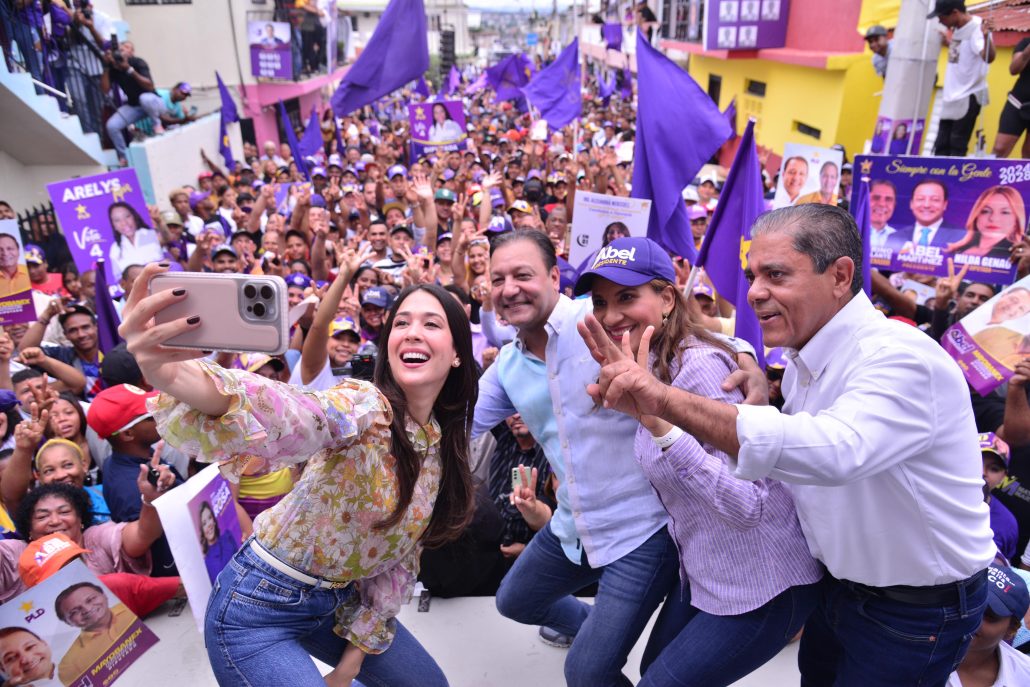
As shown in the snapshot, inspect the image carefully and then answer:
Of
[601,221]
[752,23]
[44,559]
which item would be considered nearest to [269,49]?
[752,23]

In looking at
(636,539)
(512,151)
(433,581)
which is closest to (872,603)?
(636,539)

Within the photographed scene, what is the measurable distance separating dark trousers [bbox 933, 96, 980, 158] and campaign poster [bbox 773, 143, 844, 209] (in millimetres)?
2665

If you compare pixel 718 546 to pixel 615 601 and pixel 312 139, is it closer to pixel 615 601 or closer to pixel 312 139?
pixel 615 601

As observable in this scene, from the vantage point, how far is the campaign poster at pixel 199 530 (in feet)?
8.63

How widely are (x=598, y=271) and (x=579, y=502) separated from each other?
2.60ft

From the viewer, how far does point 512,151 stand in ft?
52.1

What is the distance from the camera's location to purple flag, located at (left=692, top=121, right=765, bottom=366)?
3.91 metres

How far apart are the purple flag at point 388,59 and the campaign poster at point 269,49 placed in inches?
509

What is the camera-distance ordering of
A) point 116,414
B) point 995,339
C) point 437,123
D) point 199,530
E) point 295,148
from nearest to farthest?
point 199,530 → point 116,414 → point 995,339 → point 295,148 → point 437,123

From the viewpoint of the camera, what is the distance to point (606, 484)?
238 centimetres

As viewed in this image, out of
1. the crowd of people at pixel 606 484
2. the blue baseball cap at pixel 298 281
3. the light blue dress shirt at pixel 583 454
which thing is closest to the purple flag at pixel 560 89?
the blue baseball cap at pixel 298 281

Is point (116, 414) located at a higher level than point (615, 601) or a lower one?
higher

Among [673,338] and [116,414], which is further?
[116,414]

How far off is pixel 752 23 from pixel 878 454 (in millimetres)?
17183
